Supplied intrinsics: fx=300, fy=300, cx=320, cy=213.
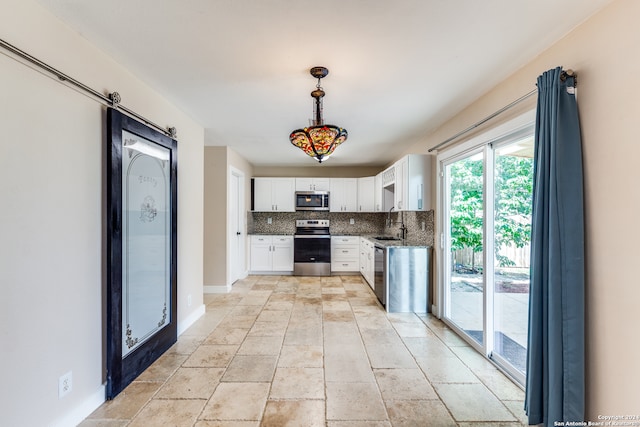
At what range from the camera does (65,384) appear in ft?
5.82

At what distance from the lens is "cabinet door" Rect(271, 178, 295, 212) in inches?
260

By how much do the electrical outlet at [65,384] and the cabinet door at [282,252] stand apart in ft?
15.1

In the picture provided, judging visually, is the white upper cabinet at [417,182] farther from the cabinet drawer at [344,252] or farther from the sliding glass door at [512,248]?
the cabinet drawer at [344,252]

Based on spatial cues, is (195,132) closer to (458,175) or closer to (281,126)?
(281,126)

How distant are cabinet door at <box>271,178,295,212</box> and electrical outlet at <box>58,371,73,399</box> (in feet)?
16.2

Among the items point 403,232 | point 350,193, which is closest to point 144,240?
point 403,232

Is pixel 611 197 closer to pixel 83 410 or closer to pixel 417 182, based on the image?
pixel 417 182

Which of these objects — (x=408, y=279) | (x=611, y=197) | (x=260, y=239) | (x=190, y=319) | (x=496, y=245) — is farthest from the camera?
(x=260, y=239)

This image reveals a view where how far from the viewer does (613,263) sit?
1534 mm

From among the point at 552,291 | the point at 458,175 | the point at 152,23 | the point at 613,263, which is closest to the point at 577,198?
the point at 613,263

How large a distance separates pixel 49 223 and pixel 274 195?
499cm

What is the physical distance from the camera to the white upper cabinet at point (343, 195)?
21.8ft

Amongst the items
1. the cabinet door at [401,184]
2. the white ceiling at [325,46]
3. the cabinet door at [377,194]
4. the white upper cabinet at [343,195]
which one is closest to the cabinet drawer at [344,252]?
the white upper cabinet at [343,195]

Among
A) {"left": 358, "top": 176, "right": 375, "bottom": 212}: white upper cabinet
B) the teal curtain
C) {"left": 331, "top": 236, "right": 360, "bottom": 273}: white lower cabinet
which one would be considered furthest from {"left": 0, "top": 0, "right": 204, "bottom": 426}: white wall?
{"left": 358, "top": 176, "right": 375, "bottom": 212}: white upper cabinet
